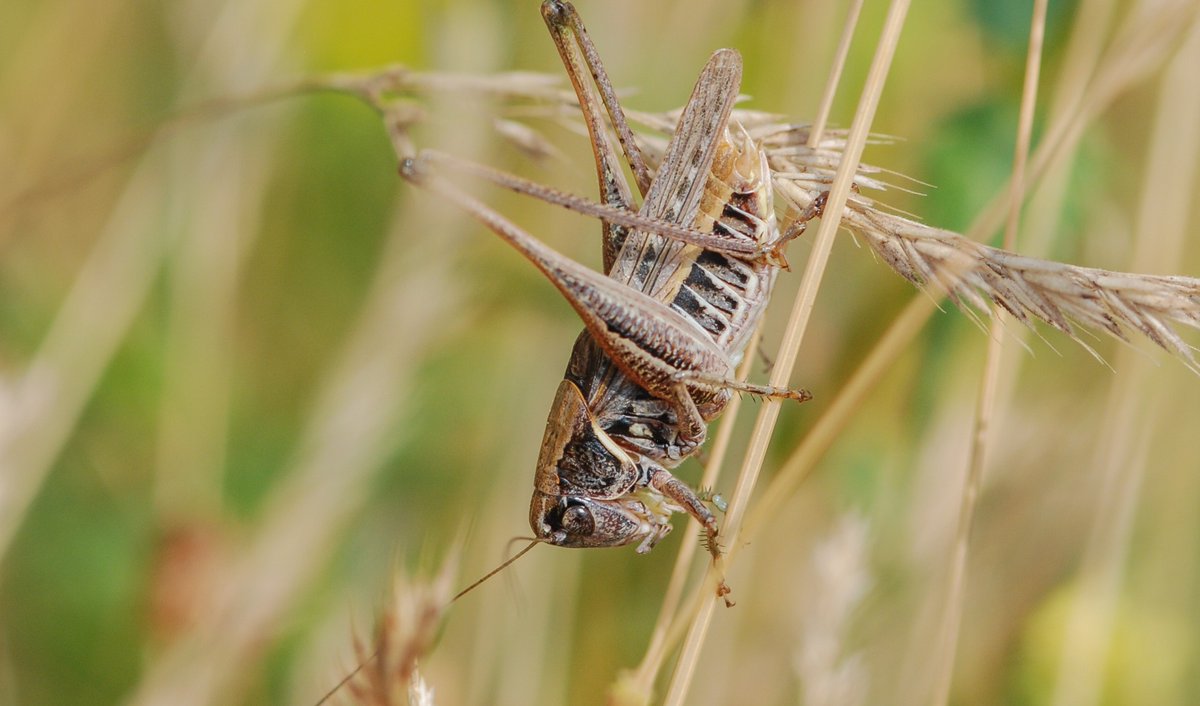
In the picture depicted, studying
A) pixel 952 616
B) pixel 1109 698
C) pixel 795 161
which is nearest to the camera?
pixel 952 616

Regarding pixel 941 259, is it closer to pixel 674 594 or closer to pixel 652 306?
pixel 652 306

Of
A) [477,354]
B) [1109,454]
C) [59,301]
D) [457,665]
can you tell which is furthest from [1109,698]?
[59,301]

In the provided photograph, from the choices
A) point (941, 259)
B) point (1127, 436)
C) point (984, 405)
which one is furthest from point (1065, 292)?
point (1127, 436)

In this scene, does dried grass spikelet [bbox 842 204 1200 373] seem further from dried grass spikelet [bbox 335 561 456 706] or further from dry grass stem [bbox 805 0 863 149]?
dried grass spikelet [bbox 335 561 456 706]

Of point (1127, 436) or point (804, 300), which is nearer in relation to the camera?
point (804, 300)

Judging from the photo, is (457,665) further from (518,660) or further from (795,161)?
(795,161)

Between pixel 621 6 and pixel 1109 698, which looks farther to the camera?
pixel 621 6

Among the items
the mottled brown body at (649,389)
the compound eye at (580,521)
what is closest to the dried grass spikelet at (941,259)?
the mottled brown body at (649,389)
